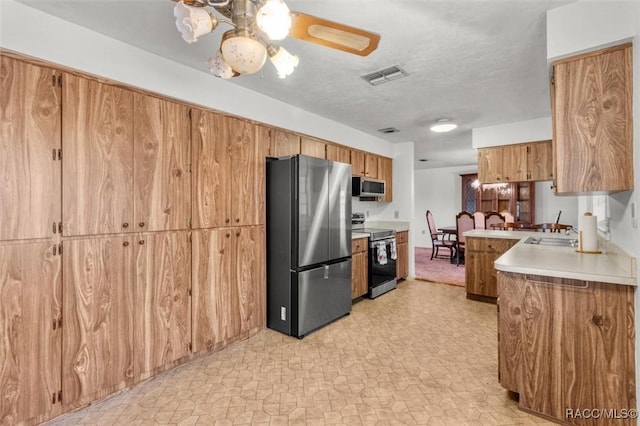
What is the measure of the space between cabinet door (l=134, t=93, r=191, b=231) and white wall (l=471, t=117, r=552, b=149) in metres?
4.14

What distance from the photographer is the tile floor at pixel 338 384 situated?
1.88m

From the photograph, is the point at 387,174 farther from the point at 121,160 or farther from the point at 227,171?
the point at 121,160

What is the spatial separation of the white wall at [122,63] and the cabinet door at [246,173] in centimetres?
16

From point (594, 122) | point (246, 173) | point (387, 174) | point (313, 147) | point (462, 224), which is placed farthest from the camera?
point (462, 224)

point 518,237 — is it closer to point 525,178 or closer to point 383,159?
point 525,178

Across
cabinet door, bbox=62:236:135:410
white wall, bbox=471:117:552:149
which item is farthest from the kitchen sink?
cabinet door, bbox=62:236:135:410

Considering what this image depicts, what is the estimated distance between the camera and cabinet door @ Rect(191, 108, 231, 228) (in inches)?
102

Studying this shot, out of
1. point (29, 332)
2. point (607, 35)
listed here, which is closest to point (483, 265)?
point (607, 35)

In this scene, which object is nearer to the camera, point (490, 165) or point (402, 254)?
point (490, 165)

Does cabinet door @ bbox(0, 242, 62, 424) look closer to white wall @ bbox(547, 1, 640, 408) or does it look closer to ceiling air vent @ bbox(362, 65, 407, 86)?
ceiling air vent @ bbox(362, 65, 407, 86)

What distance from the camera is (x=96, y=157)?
2.04 meters

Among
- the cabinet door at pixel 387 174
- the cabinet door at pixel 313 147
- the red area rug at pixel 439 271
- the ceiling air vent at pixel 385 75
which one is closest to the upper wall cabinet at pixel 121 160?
the cabinet door at pixel 313 147

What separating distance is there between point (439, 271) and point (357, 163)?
9.78 ft

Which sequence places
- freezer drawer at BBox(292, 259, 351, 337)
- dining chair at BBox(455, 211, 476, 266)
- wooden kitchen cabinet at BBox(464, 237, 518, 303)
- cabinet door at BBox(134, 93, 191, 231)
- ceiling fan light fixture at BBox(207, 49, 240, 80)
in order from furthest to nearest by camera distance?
dining chair at BBox(455, 211, 476, 266) < wooden kitchen cabinet at BBox(464, 237, 518, 303) < freezer drawer at BBox(292, 259, 351, 337) < cabinet door at BBox(134, 93, 191, 231) < ceiling fan light fixture at BBox(207, 49, 240, 80)
